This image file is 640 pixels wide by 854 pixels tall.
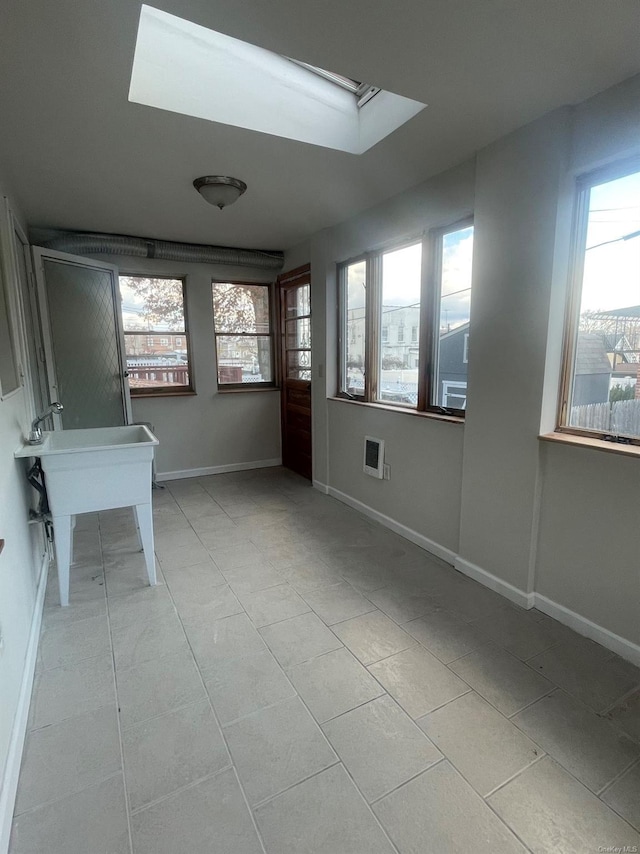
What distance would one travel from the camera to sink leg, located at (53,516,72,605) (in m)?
2.24

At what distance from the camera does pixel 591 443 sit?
1.91 metres

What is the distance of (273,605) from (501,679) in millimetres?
1119

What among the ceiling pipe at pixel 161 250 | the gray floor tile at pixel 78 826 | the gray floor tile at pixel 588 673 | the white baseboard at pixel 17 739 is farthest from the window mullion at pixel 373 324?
the gray floor tile at pixel 78 826

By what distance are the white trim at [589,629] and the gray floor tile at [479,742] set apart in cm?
71

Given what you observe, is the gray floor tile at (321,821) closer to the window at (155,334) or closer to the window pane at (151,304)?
the window at (155,334)

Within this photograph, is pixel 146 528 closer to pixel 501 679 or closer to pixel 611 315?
pixel 501 679

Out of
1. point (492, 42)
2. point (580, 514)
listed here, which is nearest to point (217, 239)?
point (492, 42)

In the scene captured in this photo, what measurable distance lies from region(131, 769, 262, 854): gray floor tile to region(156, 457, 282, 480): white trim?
11.4 feet

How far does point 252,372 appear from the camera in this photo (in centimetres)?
487

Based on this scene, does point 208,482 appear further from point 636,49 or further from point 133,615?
point 636,49

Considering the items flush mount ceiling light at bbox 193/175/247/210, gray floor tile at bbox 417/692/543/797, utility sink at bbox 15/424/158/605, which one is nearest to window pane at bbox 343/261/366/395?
flush mount ceiling light at bbox 193/175/247/210

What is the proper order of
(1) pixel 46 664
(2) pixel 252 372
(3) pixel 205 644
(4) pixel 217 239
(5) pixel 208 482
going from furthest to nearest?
(2) pixel 252 372 < (5) pixel 208 482 < (4) pixel 217 239 < (3) pixel 205 644 < (1) pixel 46 664

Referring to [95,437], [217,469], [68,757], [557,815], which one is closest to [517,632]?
[557,815]

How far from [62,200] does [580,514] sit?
3.66 m
